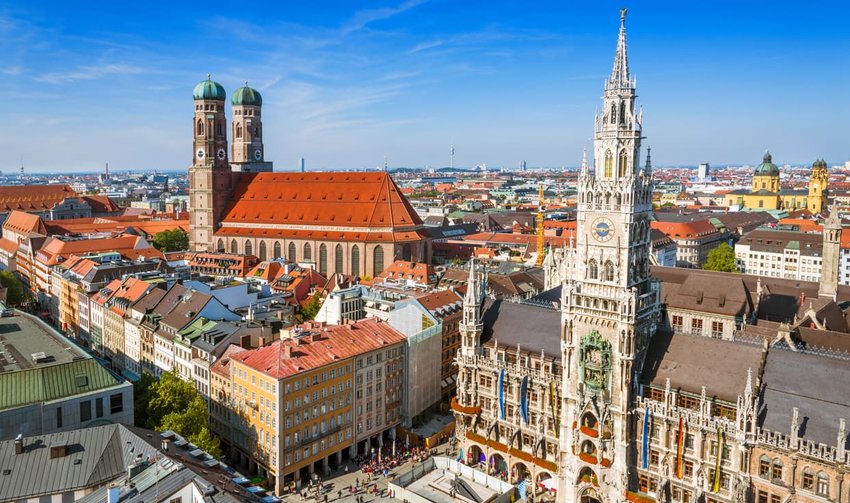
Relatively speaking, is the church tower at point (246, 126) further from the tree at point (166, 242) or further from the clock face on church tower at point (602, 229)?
the clock face on church tower at point (602, 229)

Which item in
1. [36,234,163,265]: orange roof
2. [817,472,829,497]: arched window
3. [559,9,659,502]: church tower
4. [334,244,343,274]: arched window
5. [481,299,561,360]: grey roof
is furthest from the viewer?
[334,244,343,274]: arched window

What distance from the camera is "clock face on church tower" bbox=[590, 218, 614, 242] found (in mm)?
62594

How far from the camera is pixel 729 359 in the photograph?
198 ft

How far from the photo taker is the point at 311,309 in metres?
118

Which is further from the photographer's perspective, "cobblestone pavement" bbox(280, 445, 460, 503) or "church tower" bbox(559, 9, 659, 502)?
"cobblestone pavement" bbox(280, 445, 460, 503)

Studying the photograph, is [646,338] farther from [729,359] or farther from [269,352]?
[269,352]

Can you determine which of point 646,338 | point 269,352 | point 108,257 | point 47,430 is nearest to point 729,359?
point 646,338

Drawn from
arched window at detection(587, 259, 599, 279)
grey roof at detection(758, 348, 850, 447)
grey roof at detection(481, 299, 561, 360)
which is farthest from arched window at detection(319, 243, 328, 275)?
grey roof at detection(758, 348, 850, 447)

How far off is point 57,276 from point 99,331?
2835 cm

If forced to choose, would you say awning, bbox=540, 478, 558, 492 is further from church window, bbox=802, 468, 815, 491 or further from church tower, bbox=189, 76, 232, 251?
church tower, bbox=189, 76, 232, 251

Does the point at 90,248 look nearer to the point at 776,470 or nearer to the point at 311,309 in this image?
the point at 311,309

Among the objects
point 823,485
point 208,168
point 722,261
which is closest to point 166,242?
point 208,168

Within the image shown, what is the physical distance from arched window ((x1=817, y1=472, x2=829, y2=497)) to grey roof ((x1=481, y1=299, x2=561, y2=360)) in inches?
1021

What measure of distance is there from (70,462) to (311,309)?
6873 centimetres
